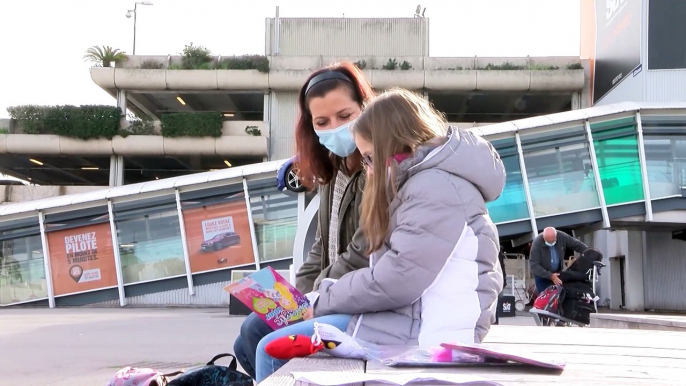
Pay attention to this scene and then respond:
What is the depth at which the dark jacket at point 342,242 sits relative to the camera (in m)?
3.02

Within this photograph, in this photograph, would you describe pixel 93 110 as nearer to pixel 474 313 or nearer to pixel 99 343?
pixel 99 343

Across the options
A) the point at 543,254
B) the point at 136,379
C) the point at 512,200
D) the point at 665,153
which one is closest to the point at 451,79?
the point at 512,200

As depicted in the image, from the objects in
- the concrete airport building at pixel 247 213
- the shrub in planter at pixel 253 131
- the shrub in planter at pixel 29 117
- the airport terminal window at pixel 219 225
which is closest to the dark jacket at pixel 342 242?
the concrete airport building at pixel 247 213

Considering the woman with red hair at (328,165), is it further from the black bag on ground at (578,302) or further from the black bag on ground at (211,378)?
the black bag on ground at (578,302)

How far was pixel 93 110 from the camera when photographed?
105 ft

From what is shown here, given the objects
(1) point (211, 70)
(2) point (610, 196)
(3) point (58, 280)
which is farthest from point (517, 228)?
(1) point (211, 70)

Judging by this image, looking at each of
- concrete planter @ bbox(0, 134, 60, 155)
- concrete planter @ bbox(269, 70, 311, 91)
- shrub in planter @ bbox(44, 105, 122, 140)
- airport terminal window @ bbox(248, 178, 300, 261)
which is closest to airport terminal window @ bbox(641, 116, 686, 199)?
airport terminal window @ bbox(248, 178, 300, 261)

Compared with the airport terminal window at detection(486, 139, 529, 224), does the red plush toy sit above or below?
below

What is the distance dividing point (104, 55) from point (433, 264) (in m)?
33.6

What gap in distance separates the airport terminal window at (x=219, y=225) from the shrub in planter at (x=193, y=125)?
36.0 ft

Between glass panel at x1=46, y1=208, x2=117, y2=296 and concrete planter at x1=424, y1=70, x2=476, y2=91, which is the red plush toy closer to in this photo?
glass panel at x1=46, y1=208, x2=117, y2=296

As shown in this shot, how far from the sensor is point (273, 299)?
2795 mm

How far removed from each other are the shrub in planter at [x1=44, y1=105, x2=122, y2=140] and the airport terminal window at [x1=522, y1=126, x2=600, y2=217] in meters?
18.4

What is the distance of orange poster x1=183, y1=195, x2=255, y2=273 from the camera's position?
21.0 metres
